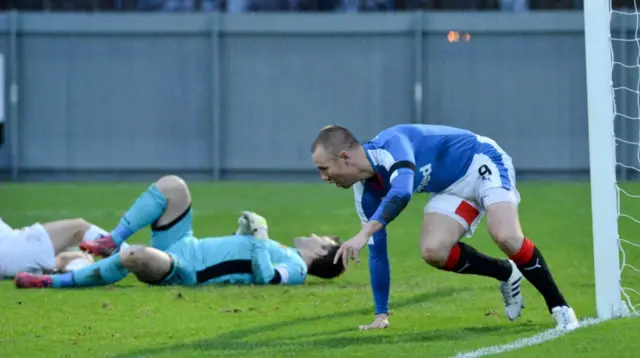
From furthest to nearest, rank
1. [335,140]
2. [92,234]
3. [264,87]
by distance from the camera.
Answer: [264,87] → [92,234] → [335,140]

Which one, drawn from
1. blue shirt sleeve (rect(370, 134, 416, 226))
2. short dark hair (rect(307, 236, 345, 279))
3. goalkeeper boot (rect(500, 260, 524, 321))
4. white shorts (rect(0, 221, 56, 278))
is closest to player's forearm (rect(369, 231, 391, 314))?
blue shirt sleeve (rect(370, 134, 416, 226))

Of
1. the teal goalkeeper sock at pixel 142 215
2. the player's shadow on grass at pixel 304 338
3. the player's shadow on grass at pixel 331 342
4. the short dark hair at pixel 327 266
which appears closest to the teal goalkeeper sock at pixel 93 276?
the teal goalkeeper sock at pixel 142 215

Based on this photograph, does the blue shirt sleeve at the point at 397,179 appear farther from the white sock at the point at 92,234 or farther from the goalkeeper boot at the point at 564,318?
the white sock at the point at 92,234

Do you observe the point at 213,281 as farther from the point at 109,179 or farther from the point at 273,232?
the point at 109,179

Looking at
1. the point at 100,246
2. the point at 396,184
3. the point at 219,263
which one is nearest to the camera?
the point at 396,184

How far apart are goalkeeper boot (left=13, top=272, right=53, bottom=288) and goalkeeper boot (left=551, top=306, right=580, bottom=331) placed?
13.9ft

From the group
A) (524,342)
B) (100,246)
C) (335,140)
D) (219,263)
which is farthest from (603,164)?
(100,246)

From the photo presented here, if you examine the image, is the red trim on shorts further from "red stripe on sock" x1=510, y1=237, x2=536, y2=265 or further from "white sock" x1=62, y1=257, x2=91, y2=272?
"white sock" x1=62, y1=257, x2=91, y2=272

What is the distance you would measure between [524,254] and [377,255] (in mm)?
941

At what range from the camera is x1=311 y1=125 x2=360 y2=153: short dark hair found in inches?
317

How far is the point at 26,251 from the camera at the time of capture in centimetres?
1120

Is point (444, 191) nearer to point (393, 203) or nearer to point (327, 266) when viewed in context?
point (393, 203)

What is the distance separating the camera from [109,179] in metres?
27.1

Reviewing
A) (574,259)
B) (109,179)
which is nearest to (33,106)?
(109,179)
